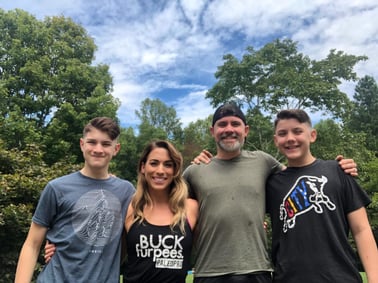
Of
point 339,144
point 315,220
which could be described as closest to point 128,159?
point 339,144

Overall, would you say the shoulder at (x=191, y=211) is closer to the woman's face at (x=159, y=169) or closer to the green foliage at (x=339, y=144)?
the woman's face at (x=159, y=169)

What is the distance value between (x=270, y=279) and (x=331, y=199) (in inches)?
37.4

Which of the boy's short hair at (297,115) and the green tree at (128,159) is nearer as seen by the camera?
the boy's short hair at (297,115)

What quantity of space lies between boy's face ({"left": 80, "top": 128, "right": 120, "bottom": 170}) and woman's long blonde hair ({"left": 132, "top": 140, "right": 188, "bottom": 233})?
1.43 feet

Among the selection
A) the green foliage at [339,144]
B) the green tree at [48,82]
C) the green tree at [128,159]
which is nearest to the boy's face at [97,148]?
the green tree at [48,82]

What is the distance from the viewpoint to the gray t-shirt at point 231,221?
335cm

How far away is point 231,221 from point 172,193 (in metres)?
0.64

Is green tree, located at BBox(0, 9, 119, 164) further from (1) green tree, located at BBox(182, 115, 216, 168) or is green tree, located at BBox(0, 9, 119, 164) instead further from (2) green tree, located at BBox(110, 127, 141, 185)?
(1) green tree, located at BBox(182, 115, 216, 168)

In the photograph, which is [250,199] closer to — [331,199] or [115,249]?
[331,199]

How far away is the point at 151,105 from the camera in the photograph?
4488cm

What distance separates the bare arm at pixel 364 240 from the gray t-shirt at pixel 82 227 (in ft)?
6.78

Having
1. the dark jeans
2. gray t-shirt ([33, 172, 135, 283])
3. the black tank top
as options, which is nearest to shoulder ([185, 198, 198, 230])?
the black tank top

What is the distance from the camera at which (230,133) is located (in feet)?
12.3

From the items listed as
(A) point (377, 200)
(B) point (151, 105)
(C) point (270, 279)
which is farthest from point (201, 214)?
(B) point (151, 105)
